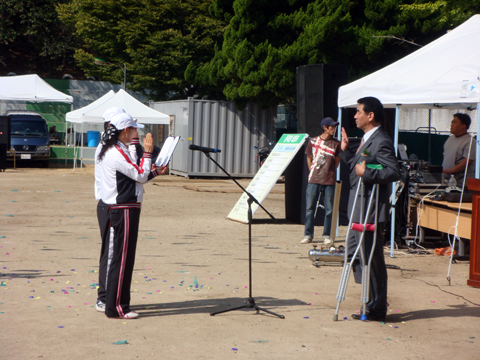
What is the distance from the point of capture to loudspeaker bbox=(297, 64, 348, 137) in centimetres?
1147

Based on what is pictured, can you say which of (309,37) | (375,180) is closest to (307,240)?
(375,180)

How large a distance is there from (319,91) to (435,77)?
10.5 ft

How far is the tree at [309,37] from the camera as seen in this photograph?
21016 millimetres

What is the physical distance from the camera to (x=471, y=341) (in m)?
5.20

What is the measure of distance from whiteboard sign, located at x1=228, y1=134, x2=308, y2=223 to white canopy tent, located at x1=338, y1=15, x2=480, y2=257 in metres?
1.72

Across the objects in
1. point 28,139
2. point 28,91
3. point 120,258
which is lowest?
point 120,258

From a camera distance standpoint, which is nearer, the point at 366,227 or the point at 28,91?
the point at 366,227

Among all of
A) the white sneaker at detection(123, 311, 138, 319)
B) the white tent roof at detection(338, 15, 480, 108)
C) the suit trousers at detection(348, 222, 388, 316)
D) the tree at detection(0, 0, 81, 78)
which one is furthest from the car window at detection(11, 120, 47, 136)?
the suit trousers at detection(348, 222, 388, 316)

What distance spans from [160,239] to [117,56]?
24.1 metres

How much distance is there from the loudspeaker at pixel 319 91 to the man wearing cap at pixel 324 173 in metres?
1.57

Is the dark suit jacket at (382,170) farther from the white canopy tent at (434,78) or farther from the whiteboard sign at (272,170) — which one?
the whiteboard sign at (272,170)

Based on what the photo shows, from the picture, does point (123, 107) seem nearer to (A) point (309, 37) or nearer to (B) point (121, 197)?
(A) point (309, 37)

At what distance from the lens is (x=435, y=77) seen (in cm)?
854

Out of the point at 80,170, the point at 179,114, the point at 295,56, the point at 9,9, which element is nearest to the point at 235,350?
the point at 295,56
